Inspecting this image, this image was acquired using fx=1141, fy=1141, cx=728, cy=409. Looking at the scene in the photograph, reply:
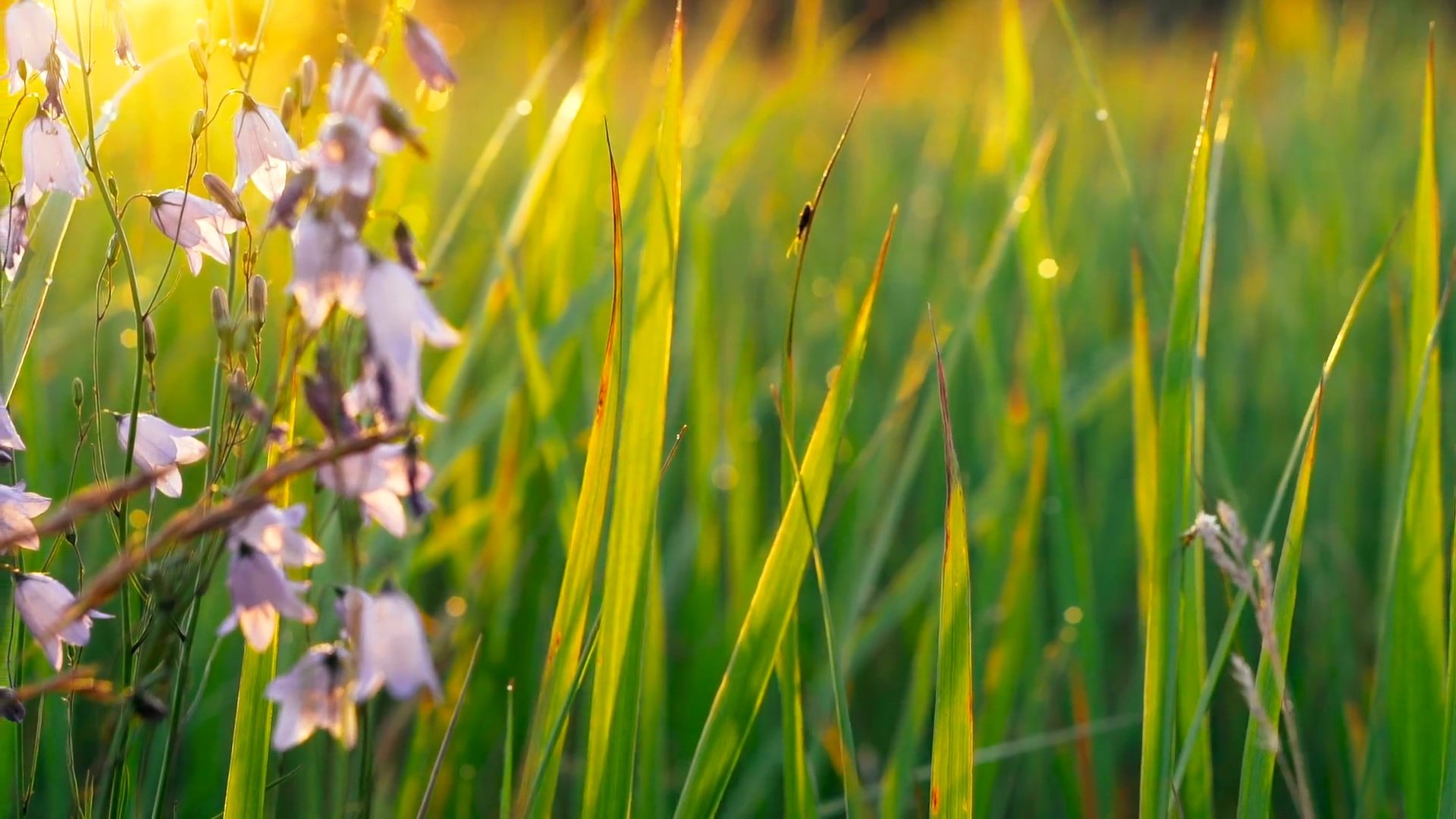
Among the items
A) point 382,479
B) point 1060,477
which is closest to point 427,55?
point 382,479

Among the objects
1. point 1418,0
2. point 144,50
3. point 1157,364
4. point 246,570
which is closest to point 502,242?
point 246,570

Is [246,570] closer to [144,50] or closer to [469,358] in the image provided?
[469,358]

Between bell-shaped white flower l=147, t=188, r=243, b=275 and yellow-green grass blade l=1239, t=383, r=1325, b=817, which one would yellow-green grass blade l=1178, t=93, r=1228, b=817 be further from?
bell-shaped white flower l=147, t=188, r=243, b=275

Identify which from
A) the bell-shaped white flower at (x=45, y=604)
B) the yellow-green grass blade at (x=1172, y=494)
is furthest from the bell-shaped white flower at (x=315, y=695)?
the yellow-green grass blade at (x=1172, y=494)

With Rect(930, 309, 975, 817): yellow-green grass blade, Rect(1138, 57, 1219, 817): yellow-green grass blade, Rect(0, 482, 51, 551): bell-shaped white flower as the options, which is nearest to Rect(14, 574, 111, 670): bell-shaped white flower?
Rect(0, 482, 51, 551): bell-shaped white flower

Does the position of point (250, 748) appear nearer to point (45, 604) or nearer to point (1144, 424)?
point (45, 604)
